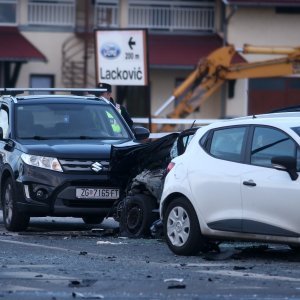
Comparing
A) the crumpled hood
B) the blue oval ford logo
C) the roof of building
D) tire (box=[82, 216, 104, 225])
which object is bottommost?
tire (box=[82, 216, 104, 225])

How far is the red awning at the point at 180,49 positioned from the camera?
40.2 metres

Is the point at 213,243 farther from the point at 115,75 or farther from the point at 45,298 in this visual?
the point at 115,75

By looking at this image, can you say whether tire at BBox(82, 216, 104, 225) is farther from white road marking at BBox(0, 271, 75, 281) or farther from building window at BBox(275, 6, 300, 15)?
building window at BBox(275, 6, 300, 15)

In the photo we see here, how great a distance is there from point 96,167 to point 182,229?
117 inches

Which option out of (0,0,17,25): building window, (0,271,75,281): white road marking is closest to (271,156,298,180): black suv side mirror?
(0,271,75,281): white road marking

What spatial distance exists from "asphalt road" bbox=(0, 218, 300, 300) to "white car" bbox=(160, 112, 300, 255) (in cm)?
30

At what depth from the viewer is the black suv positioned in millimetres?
15305

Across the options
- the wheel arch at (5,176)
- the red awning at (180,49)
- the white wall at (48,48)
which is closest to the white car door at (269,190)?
the wheel arch at (5,176)

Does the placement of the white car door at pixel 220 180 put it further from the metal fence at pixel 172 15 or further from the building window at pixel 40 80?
the metal fence at pixel 172 15

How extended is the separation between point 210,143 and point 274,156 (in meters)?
1.09

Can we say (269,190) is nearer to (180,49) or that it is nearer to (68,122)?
(68,122)

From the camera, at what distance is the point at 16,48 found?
39781 millimetres

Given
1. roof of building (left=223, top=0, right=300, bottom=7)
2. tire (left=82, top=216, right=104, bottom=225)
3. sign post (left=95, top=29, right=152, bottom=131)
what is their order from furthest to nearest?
roof of building (left=223, top=0, right=300, bottom=7) → sign post (left=95, top=29, right=152, bottom=131) → tire (left=82, top=216, right=104, bottom=225)

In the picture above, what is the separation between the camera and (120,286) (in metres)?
10.2
